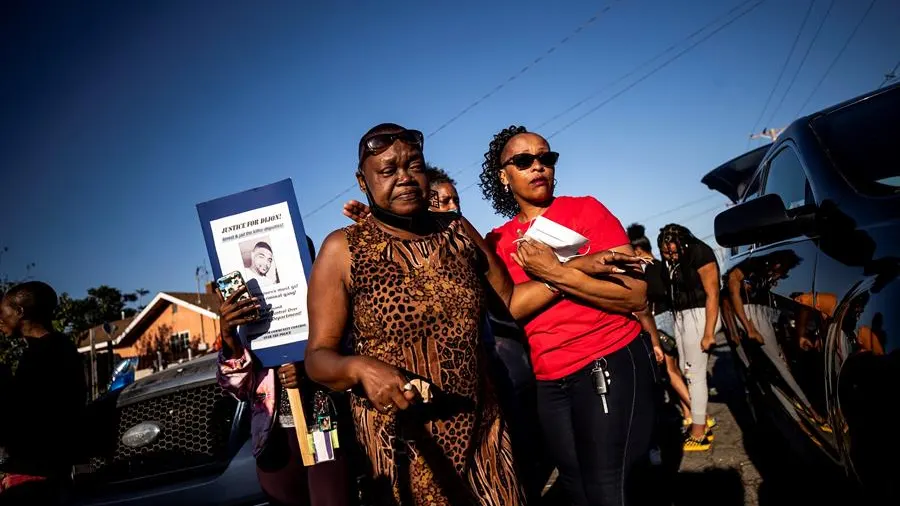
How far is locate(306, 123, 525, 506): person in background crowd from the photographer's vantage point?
64.6 inches

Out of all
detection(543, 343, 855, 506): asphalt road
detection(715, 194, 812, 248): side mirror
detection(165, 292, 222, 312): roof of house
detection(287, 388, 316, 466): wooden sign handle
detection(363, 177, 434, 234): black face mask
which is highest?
detection(165, 292, 222, 312): roof of house

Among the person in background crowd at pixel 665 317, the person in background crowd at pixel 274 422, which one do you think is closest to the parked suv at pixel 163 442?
the person in background crowd at pixel 274 422

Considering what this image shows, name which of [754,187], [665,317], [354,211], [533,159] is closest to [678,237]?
[754,187]

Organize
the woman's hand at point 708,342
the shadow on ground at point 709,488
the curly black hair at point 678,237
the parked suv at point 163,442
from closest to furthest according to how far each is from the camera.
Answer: the parked suv at point 163,442 → the shadow on ground at point 709,488 → the woman's hand at point 708,342 → the curly black hair at point 678,237

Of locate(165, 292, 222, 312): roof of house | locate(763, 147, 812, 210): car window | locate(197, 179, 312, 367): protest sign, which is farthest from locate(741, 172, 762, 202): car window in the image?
locate(165, 292, 222, 312): roof of house

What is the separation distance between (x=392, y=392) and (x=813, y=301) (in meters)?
1.59

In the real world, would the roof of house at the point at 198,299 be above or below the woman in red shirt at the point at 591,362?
above

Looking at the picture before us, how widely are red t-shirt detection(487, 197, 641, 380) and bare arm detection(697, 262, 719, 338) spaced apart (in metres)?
2.66

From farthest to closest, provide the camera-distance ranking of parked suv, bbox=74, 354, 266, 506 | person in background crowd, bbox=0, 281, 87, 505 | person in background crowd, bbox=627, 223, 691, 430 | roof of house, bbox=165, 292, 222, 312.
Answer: roof of house, bbox=165, 292, 222, 312
person in background crowd, bbox=627, 223, 691, 430
person in background crowd, bbox=0, 281, 87, 505
parked suv, bbox=74, 354, 266, 506

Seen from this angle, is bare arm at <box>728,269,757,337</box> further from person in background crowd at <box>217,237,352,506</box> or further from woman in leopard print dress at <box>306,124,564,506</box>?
person in background crowd at <box>217,237,352,506</box>

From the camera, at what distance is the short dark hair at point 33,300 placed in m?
3.37

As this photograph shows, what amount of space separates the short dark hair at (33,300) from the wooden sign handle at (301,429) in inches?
87.5

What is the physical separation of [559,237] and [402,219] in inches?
28.1

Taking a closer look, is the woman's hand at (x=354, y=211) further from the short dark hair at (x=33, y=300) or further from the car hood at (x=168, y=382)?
the short dark hair at (x=33, y=300)
